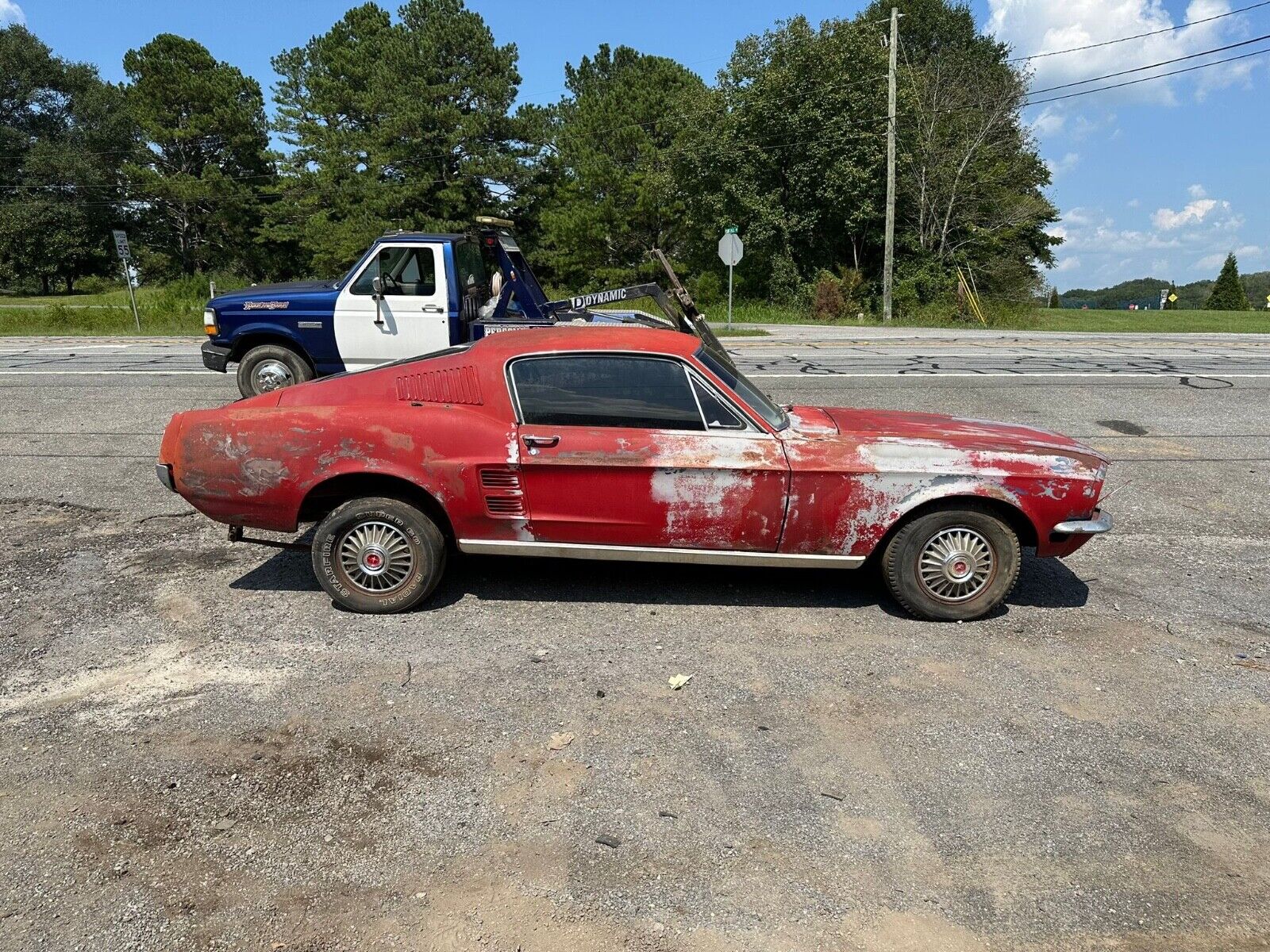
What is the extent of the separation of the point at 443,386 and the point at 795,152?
33092 millimetres

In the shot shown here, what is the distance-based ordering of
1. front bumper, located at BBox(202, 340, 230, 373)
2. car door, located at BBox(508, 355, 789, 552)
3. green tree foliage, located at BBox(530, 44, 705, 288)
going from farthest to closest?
green tree foliage, located at BBox(530, 44, 705, 288), front bumper, located at BBox(202, 340, 230, 373), car door, located at BBox(508, 355, 789, 552)

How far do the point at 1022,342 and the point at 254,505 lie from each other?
1930 centimetres

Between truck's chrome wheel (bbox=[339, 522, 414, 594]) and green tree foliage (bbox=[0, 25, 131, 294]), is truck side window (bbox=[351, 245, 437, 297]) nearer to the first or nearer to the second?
truck's chrome wheel (bbox=[339, 522, 414, 594])

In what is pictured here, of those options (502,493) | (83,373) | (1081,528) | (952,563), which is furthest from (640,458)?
(83,373)

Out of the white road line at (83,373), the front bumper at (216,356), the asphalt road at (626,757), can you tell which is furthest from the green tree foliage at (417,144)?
the asphalt road at (626,757)

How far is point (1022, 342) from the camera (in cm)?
2003

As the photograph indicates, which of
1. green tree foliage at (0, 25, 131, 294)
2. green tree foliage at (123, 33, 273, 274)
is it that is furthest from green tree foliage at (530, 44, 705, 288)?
green tree foliage at (0, 25, 131, 294)

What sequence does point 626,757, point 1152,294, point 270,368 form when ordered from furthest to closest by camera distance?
1. point 1152,294
2. point 270,368
3. point 626,757

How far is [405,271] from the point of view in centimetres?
962

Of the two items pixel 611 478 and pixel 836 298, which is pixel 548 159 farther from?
pixel 611 478

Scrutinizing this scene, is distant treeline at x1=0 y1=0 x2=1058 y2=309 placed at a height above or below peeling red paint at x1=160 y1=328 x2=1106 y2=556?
above

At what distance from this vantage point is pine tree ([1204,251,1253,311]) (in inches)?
1848

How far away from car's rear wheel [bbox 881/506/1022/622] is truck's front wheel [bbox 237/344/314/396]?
25.2 feet

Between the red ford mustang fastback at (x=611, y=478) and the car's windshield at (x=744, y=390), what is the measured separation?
3cm
